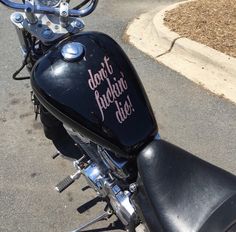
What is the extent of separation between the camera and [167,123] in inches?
158

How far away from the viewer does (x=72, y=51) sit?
7.55 feet

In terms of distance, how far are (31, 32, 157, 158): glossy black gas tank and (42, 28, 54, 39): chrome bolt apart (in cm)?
18

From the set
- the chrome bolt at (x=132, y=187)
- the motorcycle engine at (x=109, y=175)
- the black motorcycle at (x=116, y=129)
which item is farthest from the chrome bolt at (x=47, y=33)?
the chrome bolt at (x=132, y=187)

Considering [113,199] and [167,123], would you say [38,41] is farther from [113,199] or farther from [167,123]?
[167,123]

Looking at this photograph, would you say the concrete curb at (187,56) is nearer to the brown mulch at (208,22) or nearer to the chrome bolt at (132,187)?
the brown mulch at (208,22)

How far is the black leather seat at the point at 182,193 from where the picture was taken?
1782 mm

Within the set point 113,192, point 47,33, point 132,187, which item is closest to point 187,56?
point 47,33

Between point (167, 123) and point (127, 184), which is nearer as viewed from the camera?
point (127, 184)

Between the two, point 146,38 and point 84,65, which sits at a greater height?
point 84,65

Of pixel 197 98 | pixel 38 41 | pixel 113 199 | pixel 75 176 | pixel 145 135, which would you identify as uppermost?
pixel 38 41

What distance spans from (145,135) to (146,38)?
3.16 metres

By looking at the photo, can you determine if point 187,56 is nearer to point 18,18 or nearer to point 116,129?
point 18,18

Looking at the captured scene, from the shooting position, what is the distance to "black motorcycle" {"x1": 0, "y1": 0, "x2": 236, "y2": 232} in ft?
6.17

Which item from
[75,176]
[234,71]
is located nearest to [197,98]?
[234,71]
